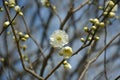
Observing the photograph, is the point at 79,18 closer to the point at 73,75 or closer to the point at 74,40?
the point at 74,40

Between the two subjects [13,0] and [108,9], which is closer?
[108,9]

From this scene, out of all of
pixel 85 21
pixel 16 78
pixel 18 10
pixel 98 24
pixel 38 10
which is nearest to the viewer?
pixel 98 24

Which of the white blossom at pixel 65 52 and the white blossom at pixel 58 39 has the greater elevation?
the white blossom at pixel 65 52

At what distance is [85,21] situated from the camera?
203 inches

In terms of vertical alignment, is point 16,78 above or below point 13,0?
below

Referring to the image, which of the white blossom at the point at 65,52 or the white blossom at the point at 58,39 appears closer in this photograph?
the white blossom at the point at 65,52

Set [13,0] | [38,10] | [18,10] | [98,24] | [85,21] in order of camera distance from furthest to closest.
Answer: [85,21] → [38,10] → [13,0] → [18,10] → [98,24]

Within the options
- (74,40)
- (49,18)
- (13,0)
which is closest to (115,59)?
(74,40)

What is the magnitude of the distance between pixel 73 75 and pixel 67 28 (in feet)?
2.18

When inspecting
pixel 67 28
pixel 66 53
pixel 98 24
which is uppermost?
pixel 98 24

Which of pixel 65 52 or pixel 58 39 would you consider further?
pixel 58 39

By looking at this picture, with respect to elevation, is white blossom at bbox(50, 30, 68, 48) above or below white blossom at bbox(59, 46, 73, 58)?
below

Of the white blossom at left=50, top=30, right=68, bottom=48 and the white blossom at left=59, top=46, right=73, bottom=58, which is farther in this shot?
the white blossom at left=50, top=30, right=68, bottom=48

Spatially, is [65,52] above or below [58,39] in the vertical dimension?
above
